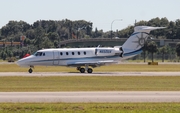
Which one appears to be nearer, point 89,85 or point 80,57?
point 89,85

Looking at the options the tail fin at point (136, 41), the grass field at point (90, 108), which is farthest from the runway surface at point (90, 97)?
the tail fin at point (136, 41)

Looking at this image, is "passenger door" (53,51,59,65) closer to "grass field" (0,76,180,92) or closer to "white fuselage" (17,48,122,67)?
"white fuselage" (17,48,122,67)

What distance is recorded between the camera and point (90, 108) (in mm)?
23484

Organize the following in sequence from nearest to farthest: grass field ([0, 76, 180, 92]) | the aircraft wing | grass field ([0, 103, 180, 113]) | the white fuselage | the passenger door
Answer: grass field ([0, 103, 180, 113])
grass field ([0, 76, 180, 92])
the aircraft wing
the white fuselage
the passenger door

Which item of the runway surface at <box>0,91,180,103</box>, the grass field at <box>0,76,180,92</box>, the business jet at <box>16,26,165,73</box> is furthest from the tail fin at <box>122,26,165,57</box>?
the runway surface at <box>0,91,180,103</box>

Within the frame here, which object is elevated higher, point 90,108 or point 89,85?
point 90,108

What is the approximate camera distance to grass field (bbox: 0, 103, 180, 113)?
2282cm

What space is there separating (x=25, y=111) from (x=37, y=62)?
36670 mm

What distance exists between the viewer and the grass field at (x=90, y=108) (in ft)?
74.9

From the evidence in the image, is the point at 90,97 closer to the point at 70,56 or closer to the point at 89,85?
the point at 89,85

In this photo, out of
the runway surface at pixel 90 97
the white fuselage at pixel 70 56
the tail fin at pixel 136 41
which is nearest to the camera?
the runway surface at pixel 90 97

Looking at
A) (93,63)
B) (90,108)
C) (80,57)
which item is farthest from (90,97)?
(80,57)

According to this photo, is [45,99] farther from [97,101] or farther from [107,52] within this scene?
[107,52]

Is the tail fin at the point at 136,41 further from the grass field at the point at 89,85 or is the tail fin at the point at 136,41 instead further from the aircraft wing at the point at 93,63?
the grass field at the point at 89,85
